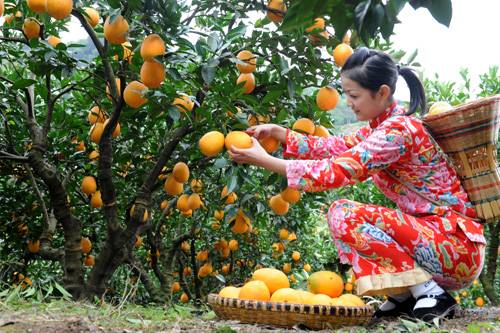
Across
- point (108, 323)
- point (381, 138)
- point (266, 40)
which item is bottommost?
point (108, 323)

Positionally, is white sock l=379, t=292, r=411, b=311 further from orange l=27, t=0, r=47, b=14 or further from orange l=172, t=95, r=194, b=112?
orange l=27, t=0, r=47, b=14

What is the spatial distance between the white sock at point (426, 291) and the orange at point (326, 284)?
31 centimetres

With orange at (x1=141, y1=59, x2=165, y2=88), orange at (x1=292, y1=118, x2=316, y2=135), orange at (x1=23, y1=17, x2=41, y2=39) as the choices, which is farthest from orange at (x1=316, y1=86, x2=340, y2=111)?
orange at (x1=23, y1=17, x2=41, y2=39)

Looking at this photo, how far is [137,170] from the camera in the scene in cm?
338

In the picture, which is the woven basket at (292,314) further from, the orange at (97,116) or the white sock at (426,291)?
the orange at (97,116)

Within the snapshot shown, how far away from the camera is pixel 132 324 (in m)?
1.70

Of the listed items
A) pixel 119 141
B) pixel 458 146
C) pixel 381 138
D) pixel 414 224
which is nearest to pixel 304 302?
pixel 414 224

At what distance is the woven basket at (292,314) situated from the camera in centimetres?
186

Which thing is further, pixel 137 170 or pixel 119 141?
pixel 137 170

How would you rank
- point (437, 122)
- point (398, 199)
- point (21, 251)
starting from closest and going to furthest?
1. point (437, 122)
2. point (398, 199)
3. point (21, 251)

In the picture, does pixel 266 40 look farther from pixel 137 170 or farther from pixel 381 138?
pixel 137 170

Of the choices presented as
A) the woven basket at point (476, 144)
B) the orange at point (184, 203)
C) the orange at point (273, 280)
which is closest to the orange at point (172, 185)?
the orange at point (184, 203)

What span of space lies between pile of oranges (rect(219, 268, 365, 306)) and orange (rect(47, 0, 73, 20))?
1279 mm

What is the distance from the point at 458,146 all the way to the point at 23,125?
2.61 meters
